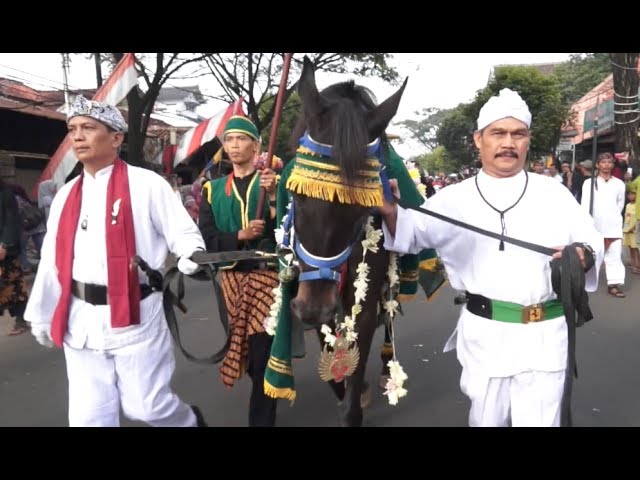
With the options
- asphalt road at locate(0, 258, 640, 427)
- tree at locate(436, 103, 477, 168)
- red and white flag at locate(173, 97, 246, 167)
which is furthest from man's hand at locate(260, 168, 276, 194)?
tree at locate(436, 103, 477, 168)

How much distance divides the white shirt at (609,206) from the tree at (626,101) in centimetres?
359

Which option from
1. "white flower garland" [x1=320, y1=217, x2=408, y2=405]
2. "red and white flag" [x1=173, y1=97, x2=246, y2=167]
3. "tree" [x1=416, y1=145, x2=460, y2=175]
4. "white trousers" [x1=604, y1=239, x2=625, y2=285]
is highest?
"tree" [x1=416, y1=145, x2=460, y2=175]

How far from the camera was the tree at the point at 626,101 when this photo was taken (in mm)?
10250

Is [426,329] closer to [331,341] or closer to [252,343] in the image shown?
[252,343]

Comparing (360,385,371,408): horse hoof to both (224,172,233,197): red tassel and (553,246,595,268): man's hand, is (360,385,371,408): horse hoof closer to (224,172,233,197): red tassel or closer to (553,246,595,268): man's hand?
(224,172,233,197): red tassel

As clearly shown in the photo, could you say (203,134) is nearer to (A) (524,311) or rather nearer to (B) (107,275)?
(B) (107,275)

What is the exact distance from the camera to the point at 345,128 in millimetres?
2342

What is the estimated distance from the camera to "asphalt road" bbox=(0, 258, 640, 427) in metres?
→ 3.84

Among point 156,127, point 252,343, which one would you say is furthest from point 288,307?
point 156,127

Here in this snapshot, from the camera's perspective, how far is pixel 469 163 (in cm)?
3578

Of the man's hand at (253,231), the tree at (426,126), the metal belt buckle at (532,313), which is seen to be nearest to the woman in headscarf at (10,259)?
the man's hand at (253,231)

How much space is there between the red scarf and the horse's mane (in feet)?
3.42

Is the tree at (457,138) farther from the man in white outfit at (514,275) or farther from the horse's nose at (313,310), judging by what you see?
the horse's nose at (313,310)

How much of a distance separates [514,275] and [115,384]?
6.77 feet
